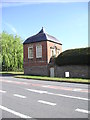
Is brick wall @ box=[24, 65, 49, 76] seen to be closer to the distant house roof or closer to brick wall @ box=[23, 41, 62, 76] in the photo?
brick wall @ box=[23, 41, 62, 76]

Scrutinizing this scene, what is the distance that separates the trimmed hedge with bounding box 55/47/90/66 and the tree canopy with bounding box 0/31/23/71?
2106cm

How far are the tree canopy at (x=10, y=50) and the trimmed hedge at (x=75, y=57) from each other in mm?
21058

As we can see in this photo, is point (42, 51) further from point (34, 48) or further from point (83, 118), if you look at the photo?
point (83, 118)

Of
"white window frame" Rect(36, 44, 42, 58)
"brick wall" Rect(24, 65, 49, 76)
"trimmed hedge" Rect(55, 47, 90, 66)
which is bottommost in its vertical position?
"brick wall" Rect(24, 65, 49, 76)

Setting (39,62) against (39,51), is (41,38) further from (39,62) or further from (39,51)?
(39,62)

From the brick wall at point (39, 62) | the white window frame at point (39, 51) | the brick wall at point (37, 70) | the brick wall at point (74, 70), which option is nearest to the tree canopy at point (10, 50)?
the brick wall at point (39, 62)

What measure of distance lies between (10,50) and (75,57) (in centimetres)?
2547

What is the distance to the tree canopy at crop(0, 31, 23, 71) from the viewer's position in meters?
43.8

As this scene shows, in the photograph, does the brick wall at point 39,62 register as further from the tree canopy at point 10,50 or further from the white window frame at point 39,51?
the tree canopy at point 10,50

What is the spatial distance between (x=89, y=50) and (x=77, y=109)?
57.8 ft

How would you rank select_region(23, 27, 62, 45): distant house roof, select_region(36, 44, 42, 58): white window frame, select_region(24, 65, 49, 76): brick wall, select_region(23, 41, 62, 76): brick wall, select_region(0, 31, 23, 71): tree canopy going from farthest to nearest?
1. select_region(0, 31, 23, 71): tree canopy
2. select_region(36, 44, 42, 58): white window frame
3. select_region(23, 27, 62, 45): distant house roof
4. select_region(23, 41, 62, 76): brick wall
5. select_region(24, 65, 49, 76): brick wall

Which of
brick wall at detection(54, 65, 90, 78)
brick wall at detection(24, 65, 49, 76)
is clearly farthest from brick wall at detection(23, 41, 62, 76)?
brick wall at detection(54, 65, 90, 78)

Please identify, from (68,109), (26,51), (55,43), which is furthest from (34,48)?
(68,109)

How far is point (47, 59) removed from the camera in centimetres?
2808
